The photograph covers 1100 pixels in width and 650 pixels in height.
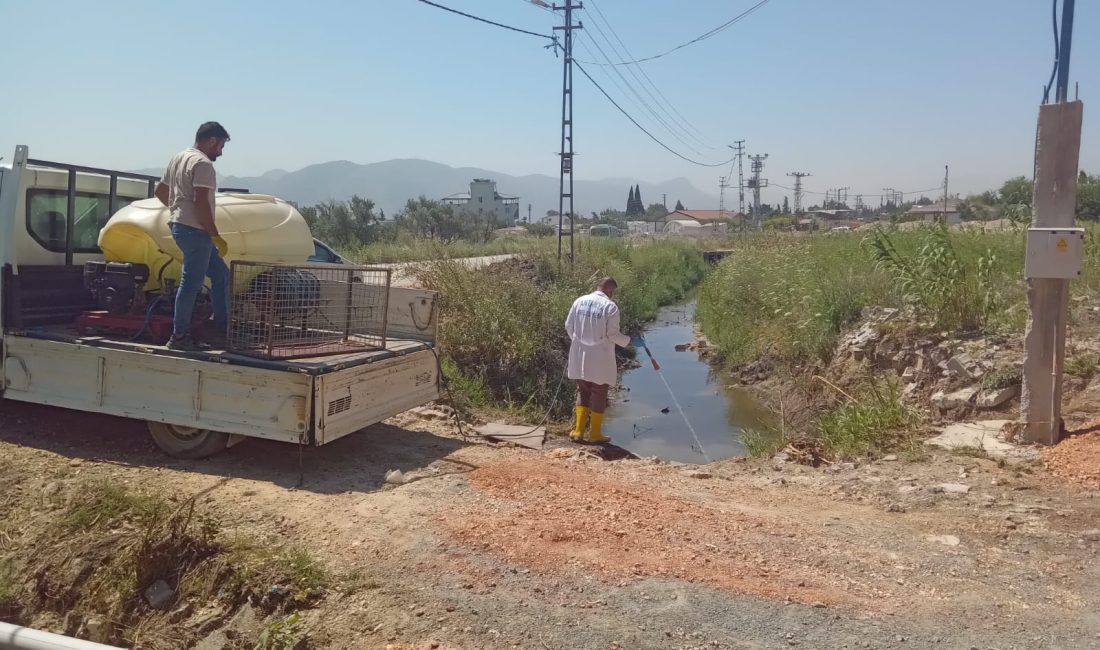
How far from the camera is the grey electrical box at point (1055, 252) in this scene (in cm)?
617

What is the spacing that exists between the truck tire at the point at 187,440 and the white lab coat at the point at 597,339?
379 cm

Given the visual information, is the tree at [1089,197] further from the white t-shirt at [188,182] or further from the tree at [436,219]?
the tree at [436,219]

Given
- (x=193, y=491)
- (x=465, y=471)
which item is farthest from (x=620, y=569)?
(x=193, y=491)

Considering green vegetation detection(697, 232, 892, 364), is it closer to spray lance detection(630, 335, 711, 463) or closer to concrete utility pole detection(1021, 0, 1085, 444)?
spray lance detection(630, 335, 711, 463)

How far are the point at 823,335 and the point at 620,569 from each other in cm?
918

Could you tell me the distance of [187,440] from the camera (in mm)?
6258

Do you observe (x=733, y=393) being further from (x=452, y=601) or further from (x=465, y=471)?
(x=452, y=601)

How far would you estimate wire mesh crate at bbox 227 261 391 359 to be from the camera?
604 centimetres

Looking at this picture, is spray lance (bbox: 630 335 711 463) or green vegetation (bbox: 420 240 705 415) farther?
green vegetation (bbox: 420 240 705 415)

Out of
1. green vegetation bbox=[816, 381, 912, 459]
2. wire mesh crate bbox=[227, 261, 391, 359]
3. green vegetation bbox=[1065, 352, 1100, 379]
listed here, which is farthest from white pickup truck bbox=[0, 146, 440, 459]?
green vegetation bbox=[1065, 352, 1100, 379]

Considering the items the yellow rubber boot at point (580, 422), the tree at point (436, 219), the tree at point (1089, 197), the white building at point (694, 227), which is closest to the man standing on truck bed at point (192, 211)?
the yellow rubber boot at point (580, 422)

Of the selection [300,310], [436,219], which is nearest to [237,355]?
[300,310]

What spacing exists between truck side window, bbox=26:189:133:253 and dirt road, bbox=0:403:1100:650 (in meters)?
1.68

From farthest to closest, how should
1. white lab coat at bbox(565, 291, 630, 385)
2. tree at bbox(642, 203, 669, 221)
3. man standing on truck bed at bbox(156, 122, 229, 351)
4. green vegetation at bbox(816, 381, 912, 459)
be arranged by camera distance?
tree at bbox(642, 203, 669, 221) < white lab coat at bbox(565, 291, 630, 385) < green vegetation at bbox(816, 381, 912, 459) < man standing on truck bed at bbox(156, 122, 229, 351)
